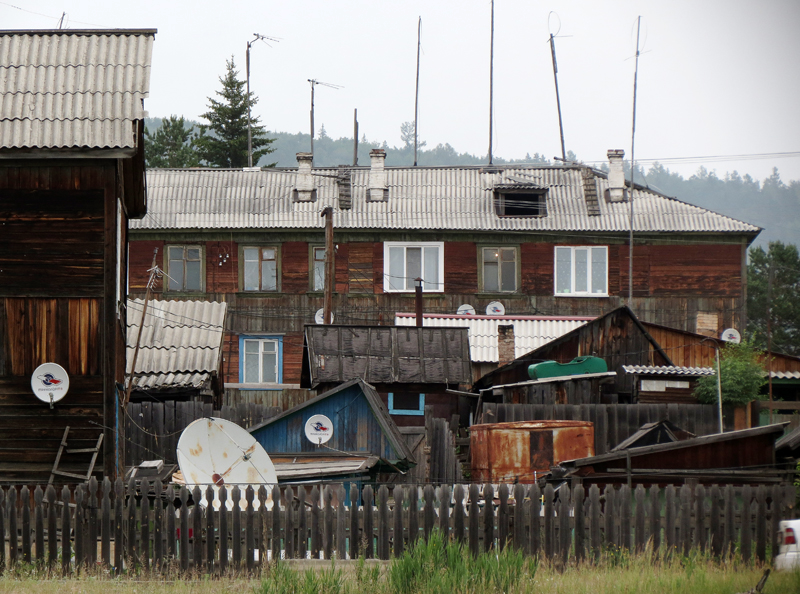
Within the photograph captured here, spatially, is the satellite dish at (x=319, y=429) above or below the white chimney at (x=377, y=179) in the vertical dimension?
below

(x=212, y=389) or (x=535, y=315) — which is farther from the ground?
(x=535, y=315)

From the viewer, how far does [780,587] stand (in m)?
9.89

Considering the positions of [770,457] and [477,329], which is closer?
[770,457]

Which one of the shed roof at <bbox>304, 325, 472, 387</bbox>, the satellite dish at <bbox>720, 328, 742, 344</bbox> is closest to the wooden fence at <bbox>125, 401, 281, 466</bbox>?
the shed roof at <bbox>304, 325, 472, 387</bbox>

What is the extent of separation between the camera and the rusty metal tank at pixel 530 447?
1848 cm

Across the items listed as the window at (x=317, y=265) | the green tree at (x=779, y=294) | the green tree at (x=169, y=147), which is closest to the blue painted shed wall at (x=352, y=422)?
the window at (x=317, y=265)

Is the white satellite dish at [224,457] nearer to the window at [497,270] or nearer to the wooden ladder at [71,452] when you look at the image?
the wooden ladder at [71,452]

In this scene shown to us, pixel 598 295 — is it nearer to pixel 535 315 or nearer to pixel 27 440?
pixel 535 315

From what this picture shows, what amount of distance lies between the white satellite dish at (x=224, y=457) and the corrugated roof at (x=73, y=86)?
4.54 metres

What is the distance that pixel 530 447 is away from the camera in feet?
60.8

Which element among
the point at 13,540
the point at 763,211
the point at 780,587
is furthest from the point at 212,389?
the point at 763,211

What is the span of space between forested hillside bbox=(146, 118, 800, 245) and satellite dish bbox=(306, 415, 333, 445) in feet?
454

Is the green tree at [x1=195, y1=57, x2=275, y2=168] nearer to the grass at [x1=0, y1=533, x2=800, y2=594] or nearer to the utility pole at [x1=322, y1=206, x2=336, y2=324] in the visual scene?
the utility pole at [x1=322, y1=206, x2=336, y2=324]

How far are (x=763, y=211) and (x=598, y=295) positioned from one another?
144 metres
